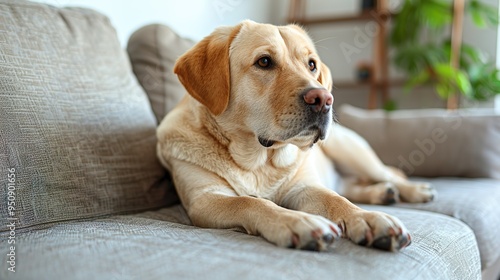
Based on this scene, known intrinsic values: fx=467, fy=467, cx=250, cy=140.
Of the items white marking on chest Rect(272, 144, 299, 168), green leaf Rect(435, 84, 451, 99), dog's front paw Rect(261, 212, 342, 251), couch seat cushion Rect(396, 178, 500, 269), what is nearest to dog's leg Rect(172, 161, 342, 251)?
dog's front paw Rect(261, 212, 342, 251)

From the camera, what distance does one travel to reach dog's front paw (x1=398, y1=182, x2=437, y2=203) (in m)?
1.87

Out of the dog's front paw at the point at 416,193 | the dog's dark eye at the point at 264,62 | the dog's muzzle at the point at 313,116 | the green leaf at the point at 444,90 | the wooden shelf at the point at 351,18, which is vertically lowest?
the green leaf at the point at 444,90

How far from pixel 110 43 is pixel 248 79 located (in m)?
0.63

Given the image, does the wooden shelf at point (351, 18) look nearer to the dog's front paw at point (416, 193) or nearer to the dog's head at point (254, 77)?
the dog's front paw at point (416, 193)

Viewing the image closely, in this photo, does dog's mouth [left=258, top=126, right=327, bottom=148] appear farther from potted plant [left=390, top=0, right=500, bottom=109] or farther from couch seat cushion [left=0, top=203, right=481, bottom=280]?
potted plant [left=390, top=0, right=500, bottom=109]

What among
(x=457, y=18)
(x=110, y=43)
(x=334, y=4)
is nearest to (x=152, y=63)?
(x=110, y=43)

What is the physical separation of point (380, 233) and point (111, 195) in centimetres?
85

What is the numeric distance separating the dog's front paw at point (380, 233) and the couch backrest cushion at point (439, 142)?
5.03ft

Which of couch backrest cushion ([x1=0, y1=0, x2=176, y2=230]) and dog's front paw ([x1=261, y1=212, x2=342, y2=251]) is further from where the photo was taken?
couch backrest cushion ([x1=0, y1=0, x2=176, y2=230])

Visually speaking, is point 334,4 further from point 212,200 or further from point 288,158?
point 212,200

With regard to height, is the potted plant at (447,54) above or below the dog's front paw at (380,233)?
below

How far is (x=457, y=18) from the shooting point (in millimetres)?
3674

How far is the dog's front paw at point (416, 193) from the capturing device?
187 cm

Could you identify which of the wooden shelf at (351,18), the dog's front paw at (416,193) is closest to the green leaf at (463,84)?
the wooden shelf at (351,18)
